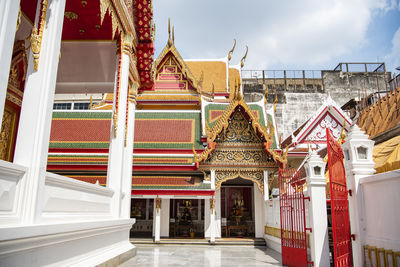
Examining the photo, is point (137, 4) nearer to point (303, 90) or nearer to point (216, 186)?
point (216, 186)

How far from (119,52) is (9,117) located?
8.11 feet

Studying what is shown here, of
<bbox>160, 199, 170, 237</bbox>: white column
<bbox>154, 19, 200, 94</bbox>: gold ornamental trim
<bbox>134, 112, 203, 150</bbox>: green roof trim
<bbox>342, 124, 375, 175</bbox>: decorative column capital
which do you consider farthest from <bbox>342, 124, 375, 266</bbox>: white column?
<bbox>154, 19, 200, 94</bbox>: gold ornamental trim

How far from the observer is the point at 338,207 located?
4.16 metres

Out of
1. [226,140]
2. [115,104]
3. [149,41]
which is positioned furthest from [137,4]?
[226,140]

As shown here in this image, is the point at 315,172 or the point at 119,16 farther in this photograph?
the point at 315,172

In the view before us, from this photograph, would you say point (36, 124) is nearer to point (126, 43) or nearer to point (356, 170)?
point (126, 43)

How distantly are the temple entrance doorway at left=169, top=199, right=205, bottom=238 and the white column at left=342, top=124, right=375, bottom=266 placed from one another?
24.8 feet

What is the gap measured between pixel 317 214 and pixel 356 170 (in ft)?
3.68

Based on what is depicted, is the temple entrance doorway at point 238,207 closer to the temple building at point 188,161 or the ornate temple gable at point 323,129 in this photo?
the temple building at point 188,161

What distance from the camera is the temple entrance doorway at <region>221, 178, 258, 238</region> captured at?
11.5 meters

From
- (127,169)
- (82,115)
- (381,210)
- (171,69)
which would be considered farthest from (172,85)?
(381,210)

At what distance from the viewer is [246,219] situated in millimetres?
11898

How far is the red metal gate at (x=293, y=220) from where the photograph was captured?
577 centimetres

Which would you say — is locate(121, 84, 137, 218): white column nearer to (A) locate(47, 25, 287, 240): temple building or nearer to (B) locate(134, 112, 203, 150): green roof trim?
(A) locate(47, 25, 287, 240): temple building
